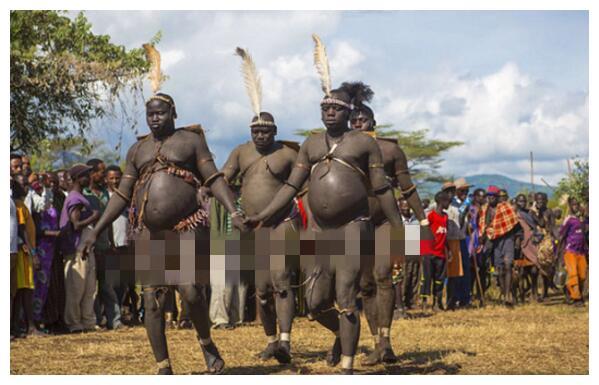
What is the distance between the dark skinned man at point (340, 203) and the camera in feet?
25.6

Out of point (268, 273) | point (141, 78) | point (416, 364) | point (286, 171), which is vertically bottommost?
point (416, 364)

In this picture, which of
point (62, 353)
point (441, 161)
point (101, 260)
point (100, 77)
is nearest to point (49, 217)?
point (101, 260)

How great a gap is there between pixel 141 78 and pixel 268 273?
1144 centimetres

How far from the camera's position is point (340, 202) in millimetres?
7930

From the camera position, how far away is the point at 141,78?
19859 millimetres

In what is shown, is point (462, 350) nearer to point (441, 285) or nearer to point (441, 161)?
point (441, 285)

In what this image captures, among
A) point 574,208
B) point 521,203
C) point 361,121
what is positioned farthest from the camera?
point 521,203

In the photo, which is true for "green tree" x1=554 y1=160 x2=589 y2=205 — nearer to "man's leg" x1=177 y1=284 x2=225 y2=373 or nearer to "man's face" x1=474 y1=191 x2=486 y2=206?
"man's face" x1=474 y1=191 x2=486 y2=206

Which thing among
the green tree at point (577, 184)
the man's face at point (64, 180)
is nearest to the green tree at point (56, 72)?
the man's face at point (64, 180)

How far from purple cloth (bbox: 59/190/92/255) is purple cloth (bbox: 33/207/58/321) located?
12 centimetres

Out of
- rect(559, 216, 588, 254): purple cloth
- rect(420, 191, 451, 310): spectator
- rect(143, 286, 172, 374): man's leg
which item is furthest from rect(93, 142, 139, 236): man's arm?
rect(559, 216, 588, 254): purple cloth

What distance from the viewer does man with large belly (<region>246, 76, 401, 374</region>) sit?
25.6ft

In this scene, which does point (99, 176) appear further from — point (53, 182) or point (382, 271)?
point (382, 271)

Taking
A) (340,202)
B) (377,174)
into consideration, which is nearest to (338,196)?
(340,202)
